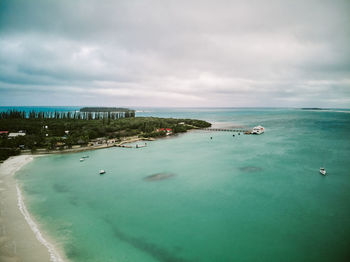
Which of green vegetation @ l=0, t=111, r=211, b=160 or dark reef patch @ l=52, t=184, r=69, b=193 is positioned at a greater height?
green vegetation @ l=0, t=111, r=211, b=160

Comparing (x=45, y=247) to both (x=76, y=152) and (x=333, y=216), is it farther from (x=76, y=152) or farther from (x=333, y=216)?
(x=76, y=152)

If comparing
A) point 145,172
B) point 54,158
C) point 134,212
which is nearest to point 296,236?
point 134,212

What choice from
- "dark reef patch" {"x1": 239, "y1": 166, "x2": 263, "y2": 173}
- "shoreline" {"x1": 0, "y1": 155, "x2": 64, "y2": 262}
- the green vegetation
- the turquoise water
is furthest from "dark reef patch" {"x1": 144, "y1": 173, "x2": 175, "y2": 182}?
the green vegetation

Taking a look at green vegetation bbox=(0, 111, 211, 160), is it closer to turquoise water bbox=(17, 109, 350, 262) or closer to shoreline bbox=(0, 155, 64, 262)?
turquoise water bbox=(17, 109, 350, 262)

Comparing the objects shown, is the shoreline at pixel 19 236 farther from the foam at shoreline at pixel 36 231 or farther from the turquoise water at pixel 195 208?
the turquoise water at pixel 195 208

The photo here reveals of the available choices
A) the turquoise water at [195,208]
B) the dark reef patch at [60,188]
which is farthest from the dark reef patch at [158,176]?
the dark reef patch at [60,188]

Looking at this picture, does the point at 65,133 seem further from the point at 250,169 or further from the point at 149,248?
the point at 149,248
